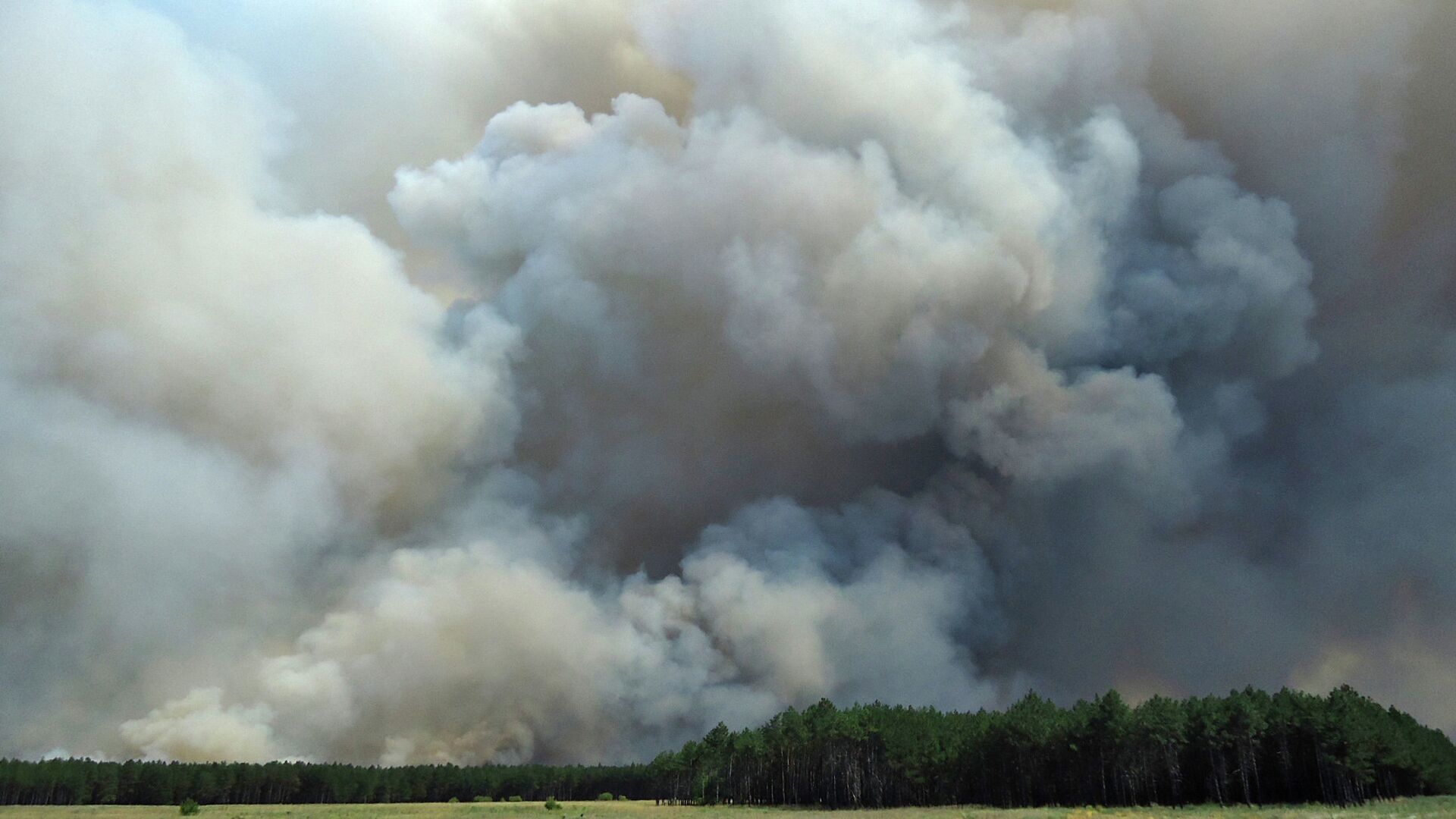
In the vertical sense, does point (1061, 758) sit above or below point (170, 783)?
above

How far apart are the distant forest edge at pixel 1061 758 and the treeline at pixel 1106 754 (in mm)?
190

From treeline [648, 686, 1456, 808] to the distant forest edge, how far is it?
0.19 meters

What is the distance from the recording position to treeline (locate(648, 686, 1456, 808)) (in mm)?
89750

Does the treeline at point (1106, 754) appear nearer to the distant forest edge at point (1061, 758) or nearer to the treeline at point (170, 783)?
the distant forest edge at point (1061, 758)

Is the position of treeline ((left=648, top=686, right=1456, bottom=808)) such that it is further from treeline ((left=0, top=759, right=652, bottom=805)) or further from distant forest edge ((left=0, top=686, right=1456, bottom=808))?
treeline ((left=0, top=759, right=652, bottom=805))

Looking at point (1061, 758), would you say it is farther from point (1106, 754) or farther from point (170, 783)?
point (170, 783)

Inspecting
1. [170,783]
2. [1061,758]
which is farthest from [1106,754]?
[170,783]

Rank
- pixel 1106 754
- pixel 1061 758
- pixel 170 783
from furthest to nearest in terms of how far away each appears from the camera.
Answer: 1. pixel 170 783
2. pixel 1061 758
3. pixel 1106 754

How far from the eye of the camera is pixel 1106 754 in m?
101

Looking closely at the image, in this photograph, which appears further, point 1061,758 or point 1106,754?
point 1061,758

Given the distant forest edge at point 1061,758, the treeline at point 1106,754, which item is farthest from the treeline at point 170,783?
the treeline at point 1106,754

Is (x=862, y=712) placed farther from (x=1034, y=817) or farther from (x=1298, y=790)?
(x=1034, y=817)

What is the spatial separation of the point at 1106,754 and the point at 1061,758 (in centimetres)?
822

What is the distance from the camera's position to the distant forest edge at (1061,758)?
90.2m
